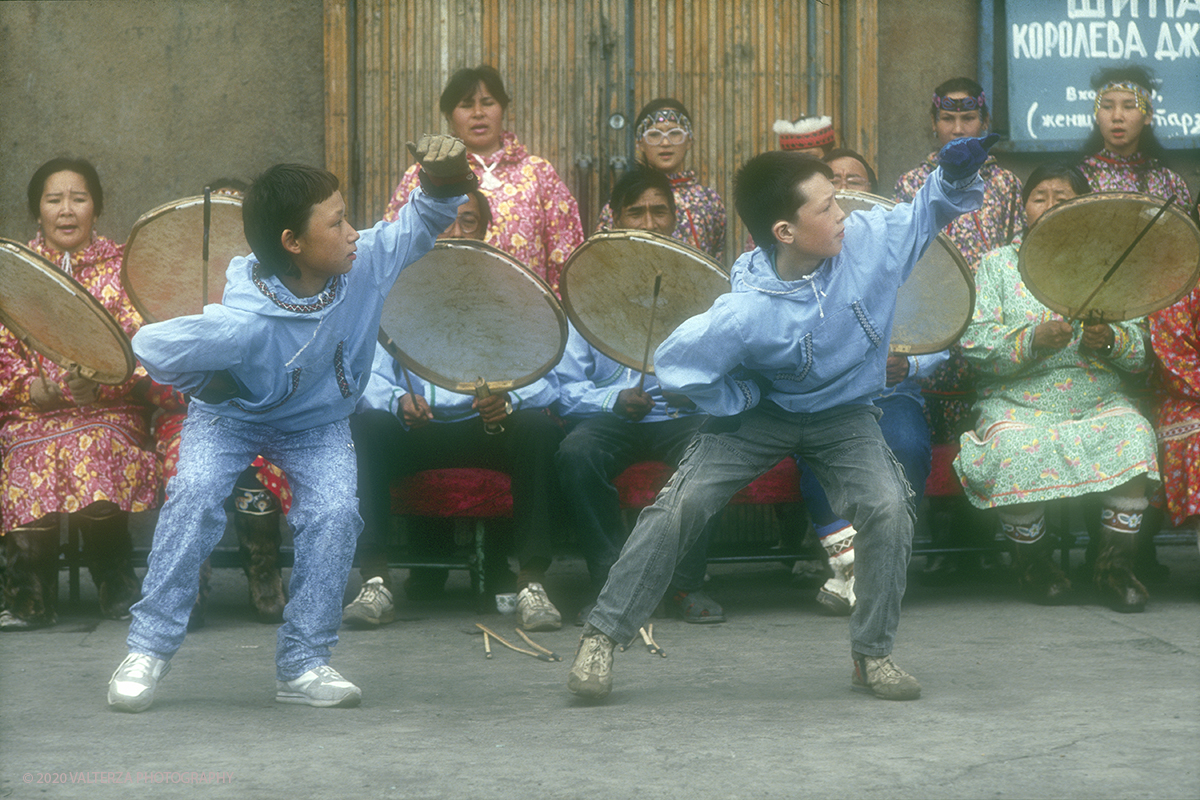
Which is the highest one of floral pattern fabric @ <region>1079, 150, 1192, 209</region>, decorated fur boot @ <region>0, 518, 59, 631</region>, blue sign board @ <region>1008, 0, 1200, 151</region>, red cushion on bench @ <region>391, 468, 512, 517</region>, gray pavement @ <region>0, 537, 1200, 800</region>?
blue sign board @ <region>1008, 0, 1200, 151</region>

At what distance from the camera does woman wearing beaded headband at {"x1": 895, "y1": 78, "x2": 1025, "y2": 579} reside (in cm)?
453

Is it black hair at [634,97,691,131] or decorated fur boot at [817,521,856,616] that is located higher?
black hair at [634,97,691,131]

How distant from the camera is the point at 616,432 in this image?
421 cm

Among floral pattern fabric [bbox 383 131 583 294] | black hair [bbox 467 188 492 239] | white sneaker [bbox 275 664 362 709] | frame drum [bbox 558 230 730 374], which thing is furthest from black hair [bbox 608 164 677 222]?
white sneaker [bbox 275 664 362 709]

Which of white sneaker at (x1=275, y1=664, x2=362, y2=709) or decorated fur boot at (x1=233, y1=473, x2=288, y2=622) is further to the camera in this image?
decorated fur boot at (x1=233, y1=473, x2=288, y2=622)

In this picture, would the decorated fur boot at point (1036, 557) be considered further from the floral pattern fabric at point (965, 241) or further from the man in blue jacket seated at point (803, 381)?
the man in blue jacket seated at point (803, 381)

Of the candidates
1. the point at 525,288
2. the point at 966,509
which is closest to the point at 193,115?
the point at 525,288

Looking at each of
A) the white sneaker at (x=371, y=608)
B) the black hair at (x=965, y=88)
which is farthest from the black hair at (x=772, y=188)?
the black hair at (x=965, y=88)

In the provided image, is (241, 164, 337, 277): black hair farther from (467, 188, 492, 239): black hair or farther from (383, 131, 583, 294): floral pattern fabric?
(383, 131, 583, 294): floral pattern fabric

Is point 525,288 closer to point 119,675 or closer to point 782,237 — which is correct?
point 782,237

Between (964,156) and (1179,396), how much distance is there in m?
1.83

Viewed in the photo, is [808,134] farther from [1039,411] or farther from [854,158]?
[1039,411]

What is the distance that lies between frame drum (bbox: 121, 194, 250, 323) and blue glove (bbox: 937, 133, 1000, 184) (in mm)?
2070

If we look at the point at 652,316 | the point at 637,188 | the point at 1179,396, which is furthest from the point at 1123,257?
the point at 637,188
